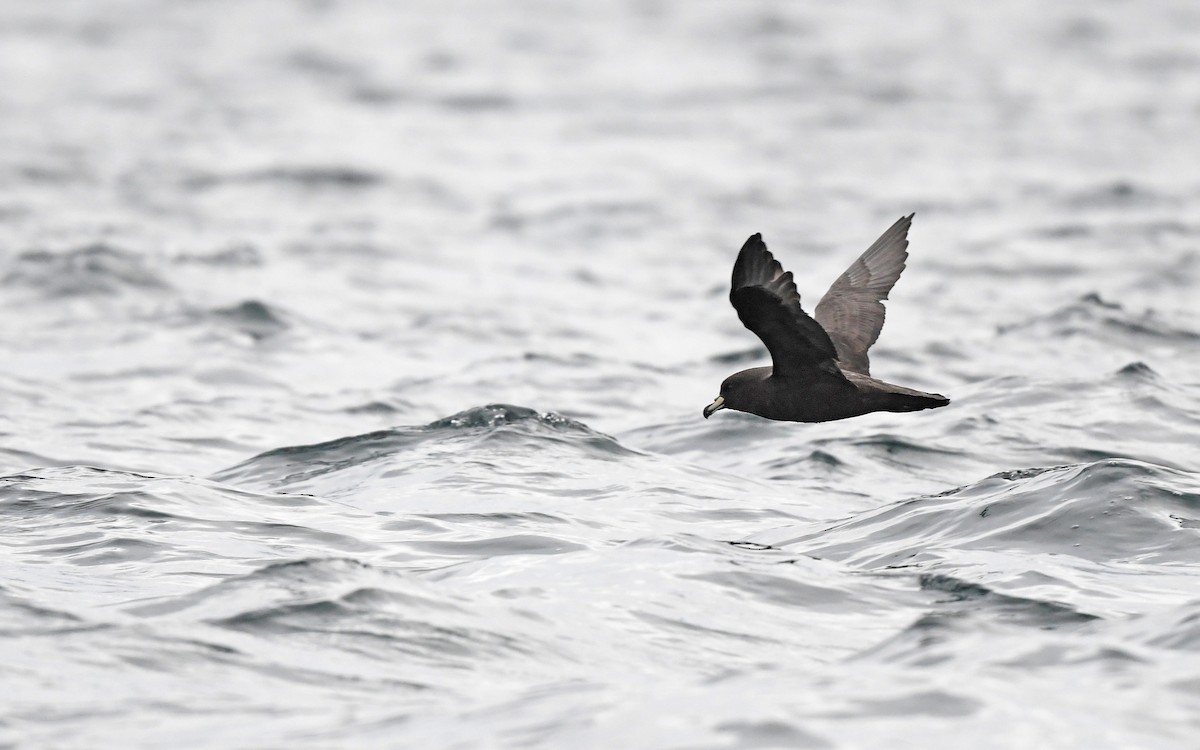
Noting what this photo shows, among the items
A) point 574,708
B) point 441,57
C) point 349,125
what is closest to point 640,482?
point 574,708

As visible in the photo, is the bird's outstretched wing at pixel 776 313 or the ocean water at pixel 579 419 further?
the bird's outstretched wing at pixel 776 313

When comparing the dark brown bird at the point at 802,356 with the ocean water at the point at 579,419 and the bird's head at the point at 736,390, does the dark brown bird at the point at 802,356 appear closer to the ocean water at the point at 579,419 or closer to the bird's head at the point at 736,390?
the bird's head at the point at 736,390

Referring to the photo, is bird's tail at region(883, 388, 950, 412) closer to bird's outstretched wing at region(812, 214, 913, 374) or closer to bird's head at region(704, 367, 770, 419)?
bird's head at region(704, 367, 770, 419)

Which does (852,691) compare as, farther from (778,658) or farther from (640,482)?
(640,482)

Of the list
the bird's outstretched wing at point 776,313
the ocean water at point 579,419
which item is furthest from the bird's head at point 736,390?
the ocean water at point 579,419

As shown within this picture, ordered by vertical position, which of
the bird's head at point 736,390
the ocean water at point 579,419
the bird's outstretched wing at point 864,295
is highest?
the bird's outstretched wing at point 864,295

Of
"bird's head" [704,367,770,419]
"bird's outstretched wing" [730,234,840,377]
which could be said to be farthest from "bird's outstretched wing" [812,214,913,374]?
"bird's outstretched wing" [730,234,840,377]

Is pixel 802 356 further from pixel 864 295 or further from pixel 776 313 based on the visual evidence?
pixel 864 295

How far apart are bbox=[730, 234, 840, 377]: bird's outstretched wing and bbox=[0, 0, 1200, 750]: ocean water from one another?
1060mm

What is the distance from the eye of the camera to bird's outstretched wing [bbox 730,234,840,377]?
8.96 meters

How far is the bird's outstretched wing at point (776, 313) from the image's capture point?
29.4 ft

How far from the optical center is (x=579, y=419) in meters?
14.3

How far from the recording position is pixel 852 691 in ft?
21.1

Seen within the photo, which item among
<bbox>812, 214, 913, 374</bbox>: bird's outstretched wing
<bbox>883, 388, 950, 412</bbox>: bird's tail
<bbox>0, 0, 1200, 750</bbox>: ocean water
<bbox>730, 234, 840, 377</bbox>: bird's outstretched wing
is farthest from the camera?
<bbox>812, 214, 913, 374</bbox>: bird's outstretched wing
